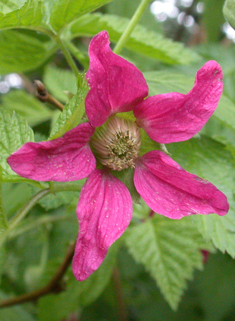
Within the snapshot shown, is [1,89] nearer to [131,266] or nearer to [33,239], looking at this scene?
[33,239]

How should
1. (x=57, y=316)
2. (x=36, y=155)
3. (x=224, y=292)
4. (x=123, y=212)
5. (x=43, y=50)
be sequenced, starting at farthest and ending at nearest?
(x=224, y=292) < (x=57, y=316) < (x=43, y=50) < (x=123, y=212) < (x=36, y=155)

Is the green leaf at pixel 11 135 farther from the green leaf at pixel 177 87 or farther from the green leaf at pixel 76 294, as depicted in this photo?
the green leaf at pixel 76 294

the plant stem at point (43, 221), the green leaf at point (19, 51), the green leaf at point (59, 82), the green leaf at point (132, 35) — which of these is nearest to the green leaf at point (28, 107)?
the green leaf at point (59, 82)

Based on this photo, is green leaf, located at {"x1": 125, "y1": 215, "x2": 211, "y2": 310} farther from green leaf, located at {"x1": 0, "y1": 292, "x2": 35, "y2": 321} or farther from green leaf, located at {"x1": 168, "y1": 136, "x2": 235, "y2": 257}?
green leaf, located at {"x1": 0, "y1": 292, "x2": 35, "y2": 321}

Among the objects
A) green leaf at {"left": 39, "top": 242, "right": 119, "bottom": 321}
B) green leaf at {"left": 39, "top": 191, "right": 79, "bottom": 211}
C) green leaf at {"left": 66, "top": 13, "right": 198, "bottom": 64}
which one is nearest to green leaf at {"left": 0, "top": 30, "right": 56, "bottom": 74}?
green leaf at {"left": 66, "top": 13, "right": 198, "bottom": 64}

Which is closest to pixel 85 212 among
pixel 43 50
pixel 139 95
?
pixel 139 95
